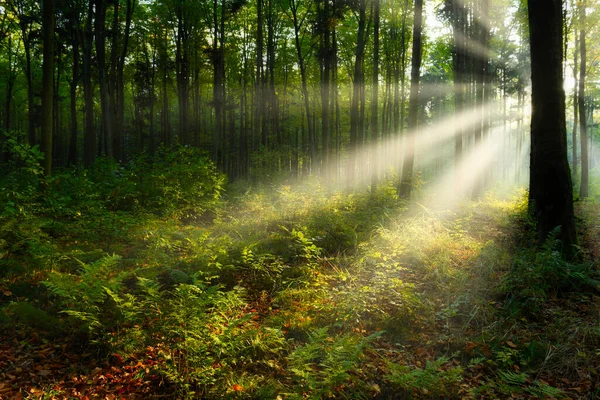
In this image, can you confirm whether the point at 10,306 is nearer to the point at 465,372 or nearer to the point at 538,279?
the point at 465,372

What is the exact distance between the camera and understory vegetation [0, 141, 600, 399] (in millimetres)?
3338

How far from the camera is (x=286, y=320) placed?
4562mm

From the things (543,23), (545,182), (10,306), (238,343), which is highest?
(543,23)

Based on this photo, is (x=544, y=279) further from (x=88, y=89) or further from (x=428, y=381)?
(x=88, y=89)

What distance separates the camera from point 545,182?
20.1 ft

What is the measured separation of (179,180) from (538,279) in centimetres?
891

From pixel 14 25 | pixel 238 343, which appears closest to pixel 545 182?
pixel 238 343

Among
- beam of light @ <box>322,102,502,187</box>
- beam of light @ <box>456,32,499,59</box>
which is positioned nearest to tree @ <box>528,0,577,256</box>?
beam of light @ <box>322,102,502,187</box>

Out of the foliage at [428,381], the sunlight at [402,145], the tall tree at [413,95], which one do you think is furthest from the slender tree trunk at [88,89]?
the foliage at [428,381]

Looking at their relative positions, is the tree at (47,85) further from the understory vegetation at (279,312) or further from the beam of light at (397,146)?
the beam of light at (397,146)

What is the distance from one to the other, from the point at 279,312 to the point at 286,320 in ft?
1.06

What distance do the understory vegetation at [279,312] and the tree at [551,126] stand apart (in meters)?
0.61

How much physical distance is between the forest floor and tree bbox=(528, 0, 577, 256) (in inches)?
26.3

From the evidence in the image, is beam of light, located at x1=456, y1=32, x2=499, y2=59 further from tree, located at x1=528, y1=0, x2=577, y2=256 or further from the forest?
tree, located at x1=528, y1=0, x2=577, y2=256
